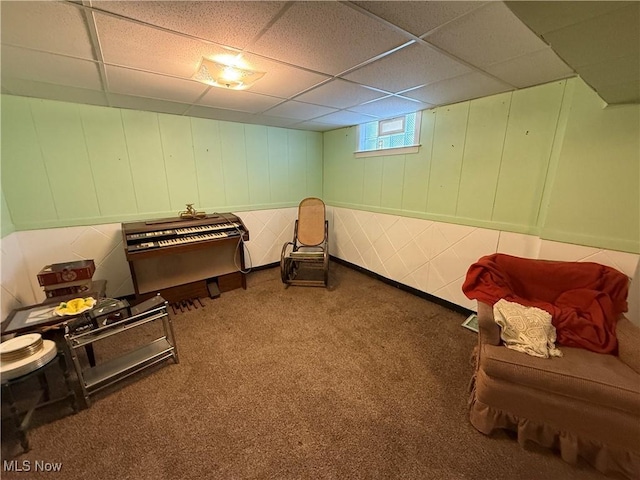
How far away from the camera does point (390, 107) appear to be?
2611 millimetres

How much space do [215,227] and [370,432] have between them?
2465mm

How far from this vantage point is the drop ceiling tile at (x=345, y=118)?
2.89 meters

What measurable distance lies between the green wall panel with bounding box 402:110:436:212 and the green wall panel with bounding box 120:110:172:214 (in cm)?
282

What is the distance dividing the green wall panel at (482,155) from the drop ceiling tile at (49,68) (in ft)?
9.61

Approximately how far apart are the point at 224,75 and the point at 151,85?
0.74 metres

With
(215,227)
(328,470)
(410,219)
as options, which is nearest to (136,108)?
(215,227)

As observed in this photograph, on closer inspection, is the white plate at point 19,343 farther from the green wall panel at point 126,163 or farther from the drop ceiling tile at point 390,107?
the drop ceiling tile at point 390,107

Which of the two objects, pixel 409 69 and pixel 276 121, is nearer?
pixel 409 69

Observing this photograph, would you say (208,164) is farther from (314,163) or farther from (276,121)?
(314,163)

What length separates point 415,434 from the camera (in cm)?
144

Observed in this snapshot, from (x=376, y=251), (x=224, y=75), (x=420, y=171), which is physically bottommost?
(x=376, y=251)

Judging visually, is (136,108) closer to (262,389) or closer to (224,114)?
(224,114)

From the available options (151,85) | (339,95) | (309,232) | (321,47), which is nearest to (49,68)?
(151,85)

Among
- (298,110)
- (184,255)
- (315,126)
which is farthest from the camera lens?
(315,126)
